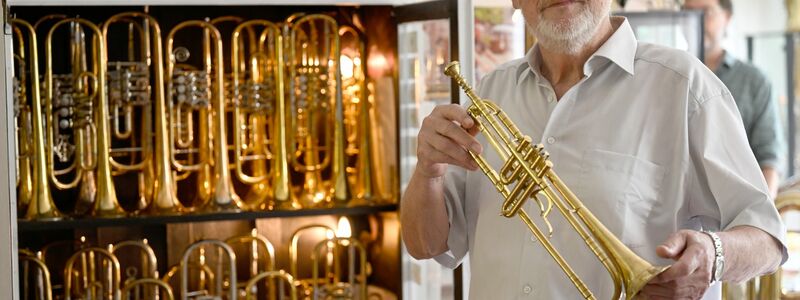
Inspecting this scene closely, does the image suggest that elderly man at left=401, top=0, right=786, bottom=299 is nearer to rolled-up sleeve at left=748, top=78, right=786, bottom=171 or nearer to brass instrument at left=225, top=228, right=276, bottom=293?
brass instrument at left=225, top=228, right=276, bottom=293

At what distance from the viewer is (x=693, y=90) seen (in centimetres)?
177

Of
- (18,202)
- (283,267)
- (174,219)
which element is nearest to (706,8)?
(283,267)

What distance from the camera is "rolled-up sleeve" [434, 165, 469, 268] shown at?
2018mm

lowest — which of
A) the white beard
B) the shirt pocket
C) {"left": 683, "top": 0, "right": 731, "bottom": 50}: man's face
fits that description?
the shirt pocket

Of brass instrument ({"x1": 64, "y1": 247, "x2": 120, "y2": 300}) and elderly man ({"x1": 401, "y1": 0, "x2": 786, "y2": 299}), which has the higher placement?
elderly man ({"x1": 401, "y1": 0, "x2": 786, "y2": 299})

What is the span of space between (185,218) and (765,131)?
6.51ft

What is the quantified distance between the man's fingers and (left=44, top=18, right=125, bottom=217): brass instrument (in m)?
1.60

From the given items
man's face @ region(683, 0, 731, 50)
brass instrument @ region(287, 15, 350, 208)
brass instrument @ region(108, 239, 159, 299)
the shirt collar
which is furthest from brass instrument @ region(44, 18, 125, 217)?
man's face @ region(683, 0, 731, 50)

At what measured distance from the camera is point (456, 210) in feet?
6.64

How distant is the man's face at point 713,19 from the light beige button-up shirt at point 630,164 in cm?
229

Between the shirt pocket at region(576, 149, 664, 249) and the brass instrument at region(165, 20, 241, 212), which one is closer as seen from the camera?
the shirt pocket at region(576, 149, 664, 249)

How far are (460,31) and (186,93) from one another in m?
0.74

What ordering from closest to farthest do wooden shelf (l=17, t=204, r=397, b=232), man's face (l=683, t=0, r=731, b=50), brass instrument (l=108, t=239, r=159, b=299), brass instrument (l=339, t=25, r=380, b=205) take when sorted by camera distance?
wooden shelf (l=17, t=204, r=397, b=232) → brass instrument (l=108, t=239, r=159, b=299) → brass instrument (l=339, t=25, r=380, b=205) → man's face (l=683, t=0, r=731, b=50)

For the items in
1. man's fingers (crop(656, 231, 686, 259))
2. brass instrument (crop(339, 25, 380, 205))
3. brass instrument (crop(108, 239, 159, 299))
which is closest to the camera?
man's fingers (crop(656, 231, 686, 259))
